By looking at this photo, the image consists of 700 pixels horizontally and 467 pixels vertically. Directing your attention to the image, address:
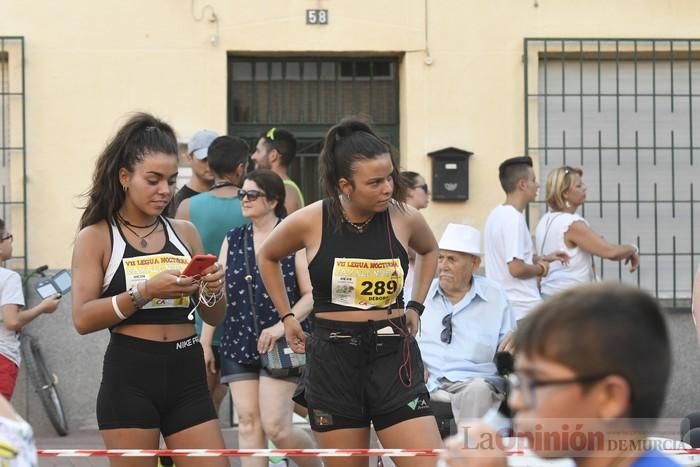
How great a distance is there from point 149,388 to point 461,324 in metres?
2.53

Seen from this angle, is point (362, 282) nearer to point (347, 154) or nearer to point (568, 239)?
point (347, 154)

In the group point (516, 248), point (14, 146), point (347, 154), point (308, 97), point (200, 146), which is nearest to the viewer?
point (347, 154)

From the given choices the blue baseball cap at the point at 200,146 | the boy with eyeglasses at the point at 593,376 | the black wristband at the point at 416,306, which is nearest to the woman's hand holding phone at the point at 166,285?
the black wristband at the point at 416,306

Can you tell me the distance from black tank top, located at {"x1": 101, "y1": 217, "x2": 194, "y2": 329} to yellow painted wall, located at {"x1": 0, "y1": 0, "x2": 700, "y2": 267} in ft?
17.6

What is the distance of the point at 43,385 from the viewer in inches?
414

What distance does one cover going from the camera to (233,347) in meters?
7.34

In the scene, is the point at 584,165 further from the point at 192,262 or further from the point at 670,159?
the point at 192,262

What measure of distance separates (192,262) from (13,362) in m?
3.36

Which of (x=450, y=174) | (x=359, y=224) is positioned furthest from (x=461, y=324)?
(x=450, y=174)

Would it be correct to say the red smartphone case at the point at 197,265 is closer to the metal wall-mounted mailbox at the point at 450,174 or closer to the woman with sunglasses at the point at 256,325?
the woman with sunglasses at the point at 256,325

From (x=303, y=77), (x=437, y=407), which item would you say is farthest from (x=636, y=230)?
(x=437, y=407)

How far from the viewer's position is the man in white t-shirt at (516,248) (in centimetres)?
919

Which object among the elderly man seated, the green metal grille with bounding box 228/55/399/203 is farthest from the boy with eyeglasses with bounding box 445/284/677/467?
the green metal grille with bounding box 228/55/399/203

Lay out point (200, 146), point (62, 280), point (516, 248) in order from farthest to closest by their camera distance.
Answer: point (516, 248), point (200, 146), point (62, 280)
